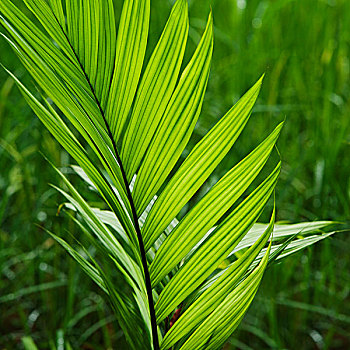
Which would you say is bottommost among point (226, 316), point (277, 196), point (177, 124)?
point (226, 316)

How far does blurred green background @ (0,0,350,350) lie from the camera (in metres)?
1.16

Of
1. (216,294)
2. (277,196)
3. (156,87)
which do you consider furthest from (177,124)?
(277,196)

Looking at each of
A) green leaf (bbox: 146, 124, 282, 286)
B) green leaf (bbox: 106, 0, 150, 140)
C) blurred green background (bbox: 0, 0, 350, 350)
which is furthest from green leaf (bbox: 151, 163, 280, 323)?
blurred green background (bbox: 0, 0, 350, 350)

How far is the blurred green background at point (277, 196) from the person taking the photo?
1.16 metres

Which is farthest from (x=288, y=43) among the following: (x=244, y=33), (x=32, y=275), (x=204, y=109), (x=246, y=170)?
(x=246, y=170)

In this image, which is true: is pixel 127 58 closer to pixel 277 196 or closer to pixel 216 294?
pixel 216 294

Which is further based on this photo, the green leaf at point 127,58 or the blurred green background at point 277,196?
the blurred green background at point 277,196

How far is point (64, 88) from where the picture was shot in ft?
1.63

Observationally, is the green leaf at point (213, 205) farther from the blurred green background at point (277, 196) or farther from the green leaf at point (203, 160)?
the blurred green background at point (277, 196)

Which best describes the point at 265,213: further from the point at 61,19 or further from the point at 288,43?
the point at 61,19

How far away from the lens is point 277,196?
1.23m

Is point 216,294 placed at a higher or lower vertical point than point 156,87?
lower

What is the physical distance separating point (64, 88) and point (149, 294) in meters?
0.22

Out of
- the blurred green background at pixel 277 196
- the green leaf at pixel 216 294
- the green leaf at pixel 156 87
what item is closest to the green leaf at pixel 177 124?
the green leaf at pixel 156 87
